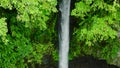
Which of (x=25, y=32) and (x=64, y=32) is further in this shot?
(x=64, y=32)

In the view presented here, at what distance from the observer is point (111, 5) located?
11.0 m

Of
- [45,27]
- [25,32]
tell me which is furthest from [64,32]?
[25,32]

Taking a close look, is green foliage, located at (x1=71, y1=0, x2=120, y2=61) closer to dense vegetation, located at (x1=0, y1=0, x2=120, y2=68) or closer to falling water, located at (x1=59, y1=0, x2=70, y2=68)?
dense vegetation, located at (x1=0, y1=0, x2=120, y2=68)

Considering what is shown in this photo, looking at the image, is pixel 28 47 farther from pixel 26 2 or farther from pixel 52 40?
pixel 26 2

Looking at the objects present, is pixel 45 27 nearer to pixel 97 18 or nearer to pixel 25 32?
pixel 25 32

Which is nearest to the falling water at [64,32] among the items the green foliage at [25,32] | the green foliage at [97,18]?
the green foliage at [25,32]

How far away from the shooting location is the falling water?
39.3 ft

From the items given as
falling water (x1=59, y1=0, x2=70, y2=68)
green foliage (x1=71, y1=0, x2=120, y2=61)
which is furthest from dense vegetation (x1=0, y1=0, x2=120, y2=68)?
falling water (x1=59, y1=0, x2=70, y2=68)

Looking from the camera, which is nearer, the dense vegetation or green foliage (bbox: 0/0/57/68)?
green foliage (bbox: 0/0/57/68)

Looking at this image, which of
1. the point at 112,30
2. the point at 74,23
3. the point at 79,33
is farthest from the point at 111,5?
the point at 74,23

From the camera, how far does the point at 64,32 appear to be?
1242 centimetres

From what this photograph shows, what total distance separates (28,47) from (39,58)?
6.00 feet

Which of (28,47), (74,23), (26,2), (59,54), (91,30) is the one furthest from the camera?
(74,23)

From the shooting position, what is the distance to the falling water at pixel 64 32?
39.3 ft
